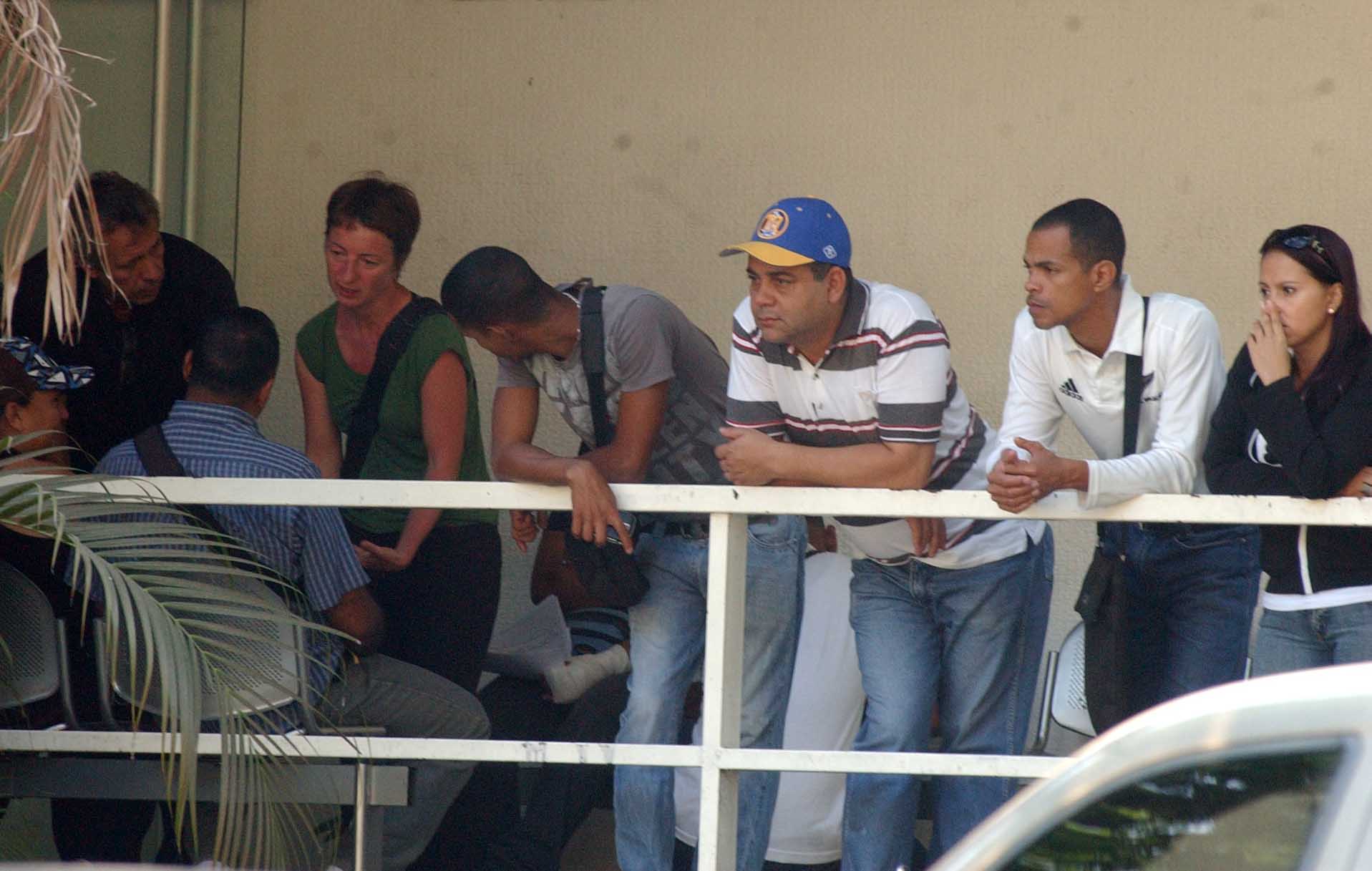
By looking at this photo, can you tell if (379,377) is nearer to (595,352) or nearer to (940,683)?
(595,352)

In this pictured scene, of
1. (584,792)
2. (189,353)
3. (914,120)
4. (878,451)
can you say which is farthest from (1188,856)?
(914,120)

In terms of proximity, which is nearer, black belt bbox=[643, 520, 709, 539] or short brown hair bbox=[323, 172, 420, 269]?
black belt bbox=[643, 520, 709, 539]

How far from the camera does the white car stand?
5.40 ft

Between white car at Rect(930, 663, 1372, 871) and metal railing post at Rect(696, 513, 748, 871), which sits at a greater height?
white car at Rect(930, 663, 1372, 871)

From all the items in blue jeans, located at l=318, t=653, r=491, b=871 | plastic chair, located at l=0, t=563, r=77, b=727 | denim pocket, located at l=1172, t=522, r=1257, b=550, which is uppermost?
denim pocket, located at l=1172, t=522, r=1257, b=550

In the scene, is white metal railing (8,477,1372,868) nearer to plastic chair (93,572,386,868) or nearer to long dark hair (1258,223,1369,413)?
plastic chair (93,572,386,868)

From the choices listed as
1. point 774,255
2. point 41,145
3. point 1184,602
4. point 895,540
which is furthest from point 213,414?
point 1184,602

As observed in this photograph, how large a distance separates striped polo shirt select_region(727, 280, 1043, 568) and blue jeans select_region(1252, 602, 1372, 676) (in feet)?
2.05

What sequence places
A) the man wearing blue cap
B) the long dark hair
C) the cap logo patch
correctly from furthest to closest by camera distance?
the cap logo patch
the man wearing blue cap
the long dark hair

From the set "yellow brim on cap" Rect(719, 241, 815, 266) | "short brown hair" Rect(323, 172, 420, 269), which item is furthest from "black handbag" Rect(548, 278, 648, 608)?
"short brown hair" Rect(323, 172, 420, 269)

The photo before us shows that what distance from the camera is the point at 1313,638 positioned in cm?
376

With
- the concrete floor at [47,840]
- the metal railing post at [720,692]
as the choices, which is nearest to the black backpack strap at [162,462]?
the metal railing post at [720,692]

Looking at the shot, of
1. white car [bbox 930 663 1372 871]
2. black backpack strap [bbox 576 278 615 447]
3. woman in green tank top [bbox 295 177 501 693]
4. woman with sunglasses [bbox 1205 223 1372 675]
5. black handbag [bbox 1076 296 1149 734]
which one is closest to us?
white car [bbox 930 663 1372 871]

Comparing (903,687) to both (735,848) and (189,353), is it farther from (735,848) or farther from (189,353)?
(189,353)
